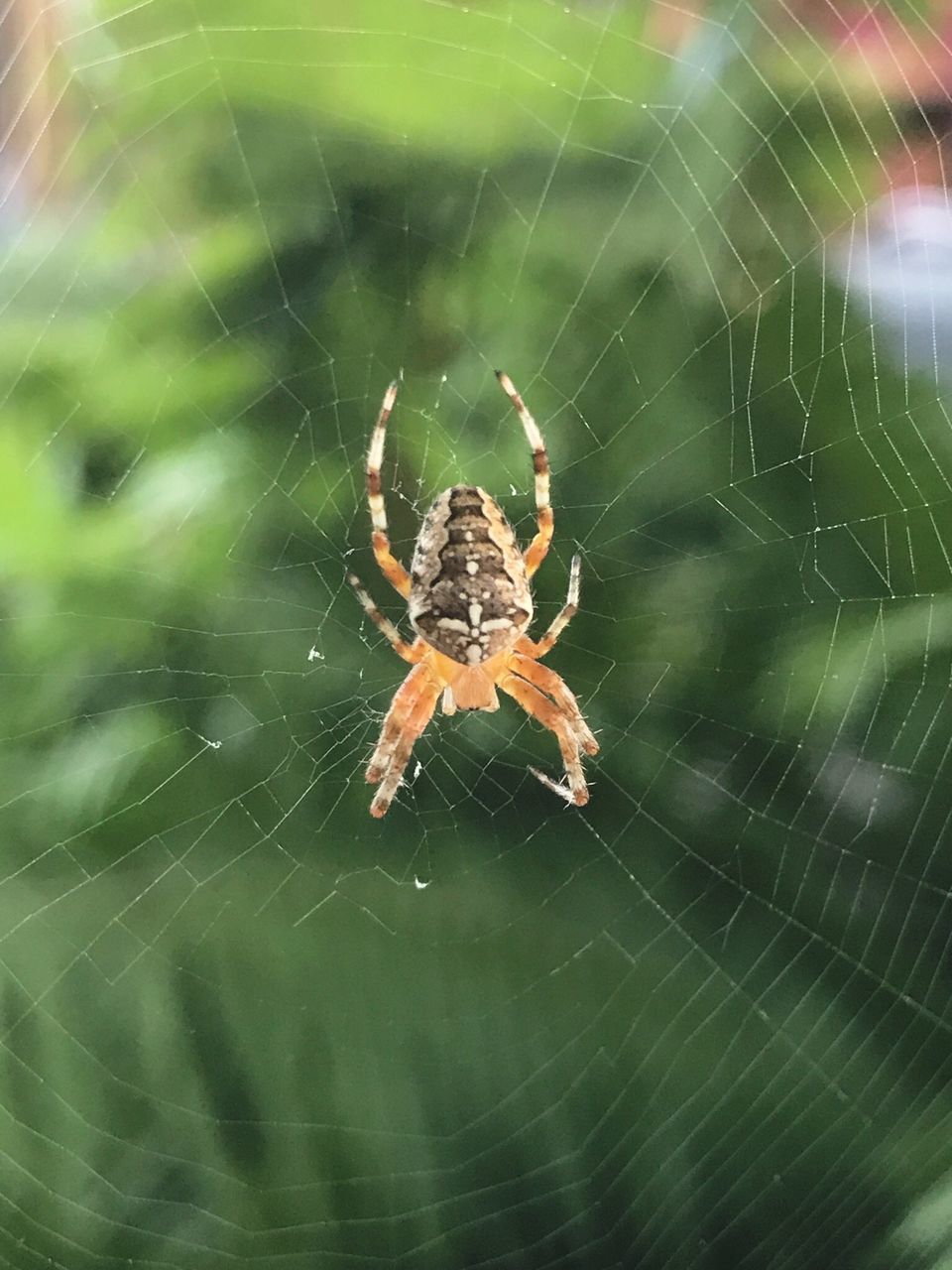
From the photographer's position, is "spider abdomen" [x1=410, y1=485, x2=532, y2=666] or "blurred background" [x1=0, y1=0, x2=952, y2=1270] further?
"spider abdomen" [x1=410, y1=485, x2=532, y2=666]

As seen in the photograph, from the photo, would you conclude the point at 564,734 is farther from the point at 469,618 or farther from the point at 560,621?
A: the point at 469,618

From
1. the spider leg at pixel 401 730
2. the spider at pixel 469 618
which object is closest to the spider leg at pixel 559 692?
the spider at pixel 469 618

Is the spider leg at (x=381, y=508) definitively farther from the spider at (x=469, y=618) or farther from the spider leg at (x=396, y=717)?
the spider leg at (x=396, y=717)

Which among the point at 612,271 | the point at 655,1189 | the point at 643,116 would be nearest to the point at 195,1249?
the point at 655,1189

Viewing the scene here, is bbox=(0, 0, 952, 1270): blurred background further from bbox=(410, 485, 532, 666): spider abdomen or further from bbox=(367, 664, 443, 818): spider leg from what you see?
bbox=(410, 485, 532, 666): spider abdomen

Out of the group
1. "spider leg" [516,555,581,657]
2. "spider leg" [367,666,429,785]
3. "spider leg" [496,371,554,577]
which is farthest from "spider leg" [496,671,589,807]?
"spider leg" [496,371,554,577]

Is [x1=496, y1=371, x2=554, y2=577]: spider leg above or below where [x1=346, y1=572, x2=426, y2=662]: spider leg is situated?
above
